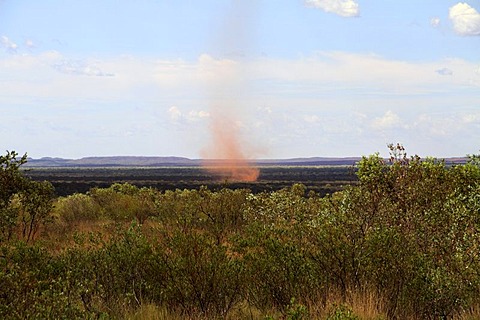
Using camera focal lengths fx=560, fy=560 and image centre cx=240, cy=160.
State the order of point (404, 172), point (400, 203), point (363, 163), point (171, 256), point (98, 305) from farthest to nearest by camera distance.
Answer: point (363, 163), point (404, 172), point (400, 203), point (171, 256), point (98, 305)

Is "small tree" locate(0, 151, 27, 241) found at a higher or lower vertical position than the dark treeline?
higher

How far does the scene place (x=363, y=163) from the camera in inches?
605

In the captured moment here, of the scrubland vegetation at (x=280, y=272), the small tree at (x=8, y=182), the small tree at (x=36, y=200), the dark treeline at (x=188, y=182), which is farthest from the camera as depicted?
the dark treeline at (x=188, y=182)

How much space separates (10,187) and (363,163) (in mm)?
9349

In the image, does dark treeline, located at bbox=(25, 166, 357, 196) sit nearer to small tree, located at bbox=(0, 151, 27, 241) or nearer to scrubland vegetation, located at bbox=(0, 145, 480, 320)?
small tree, located at bbox=(0, 151, 27, 241)

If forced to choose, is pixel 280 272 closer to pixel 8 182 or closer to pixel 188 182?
pixel 8 182

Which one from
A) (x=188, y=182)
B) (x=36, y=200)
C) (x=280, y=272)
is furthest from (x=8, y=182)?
(x=188, y=182)

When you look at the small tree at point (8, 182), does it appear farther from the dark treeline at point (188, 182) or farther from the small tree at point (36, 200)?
the dark treeline at point (188, 182)

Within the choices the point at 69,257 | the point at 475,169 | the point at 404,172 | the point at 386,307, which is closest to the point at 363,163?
the point at 404,172

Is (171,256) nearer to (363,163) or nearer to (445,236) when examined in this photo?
(445,236)

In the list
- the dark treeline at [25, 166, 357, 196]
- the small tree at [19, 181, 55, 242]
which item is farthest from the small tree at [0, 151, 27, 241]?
the dark treeline at [25, 166, 357, 196]

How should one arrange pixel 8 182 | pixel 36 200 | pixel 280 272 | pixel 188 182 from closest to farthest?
pixel 280 272
pixel 8 182
pixel 36 200
pixel 188 182

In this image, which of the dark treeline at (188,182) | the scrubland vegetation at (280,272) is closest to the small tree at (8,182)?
the scrubland vegetation at (280,272)

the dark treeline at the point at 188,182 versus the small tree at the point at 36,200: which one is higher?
the small tree at the point at 36,200
